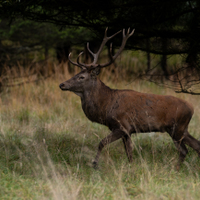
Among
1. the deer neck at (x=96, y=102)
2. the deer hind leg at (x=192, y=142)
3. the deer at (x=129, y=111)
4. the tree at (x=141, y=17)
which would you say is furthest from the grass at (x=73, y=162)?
the tree at (x=141, y=17)

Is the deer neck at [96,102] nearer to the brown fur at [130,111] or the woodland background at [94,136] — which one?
the brown fur at [130,111]

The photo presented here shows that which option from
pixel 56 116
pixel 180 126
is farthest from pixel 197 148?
pixel 56 116

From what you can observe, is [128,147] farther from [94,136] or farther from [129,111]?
[94,136]

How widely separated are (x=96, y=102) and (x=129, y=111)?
0.51 m

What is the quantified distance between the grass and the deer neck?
1.57 feet

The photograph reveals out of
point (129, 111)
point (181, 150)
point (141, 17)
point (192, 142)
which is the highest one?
point (141, 17)

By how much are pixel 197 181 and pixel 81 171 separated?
1421 millimetres

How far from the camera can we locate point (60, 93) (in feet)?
28.1

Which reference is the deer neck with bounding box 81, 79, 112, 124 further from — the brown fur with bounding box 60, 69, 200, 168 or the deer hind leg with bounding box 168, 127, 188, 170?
the deer hind leg with bounding box 168, 127, 188, 170

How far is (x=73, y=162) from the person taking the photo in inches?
183

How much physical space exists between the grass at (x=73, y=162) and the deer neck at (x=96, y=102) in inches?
18.9

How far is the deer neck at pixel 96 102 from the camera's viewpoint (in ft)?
15.9

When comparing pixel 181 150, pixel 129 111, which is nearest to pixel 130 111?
pixel 129 111

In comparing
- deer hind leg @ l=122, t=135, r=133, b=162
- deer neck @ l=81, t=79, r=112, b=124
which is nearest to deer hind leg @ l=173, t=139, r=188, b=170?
deer hind leg @ l=122, t=135, r=133, b=162
